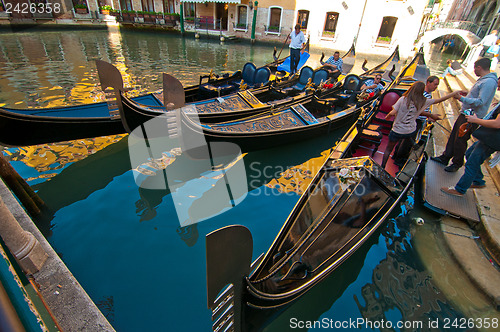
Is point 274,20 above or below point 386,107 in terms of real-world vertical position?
above

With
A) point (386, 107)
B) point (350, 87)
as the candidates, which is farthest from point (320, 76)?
point (386, 107)

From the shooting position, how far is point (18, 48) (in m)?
11.2

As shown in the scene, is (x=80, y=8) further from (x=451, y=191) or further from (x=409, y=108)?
(x=451, y=191)

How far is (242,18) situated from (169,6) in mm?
6282

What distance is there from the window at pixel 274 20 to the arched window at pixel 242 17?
1.68 m

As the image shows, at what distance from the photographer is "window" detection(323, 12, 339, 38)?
52.8 ft

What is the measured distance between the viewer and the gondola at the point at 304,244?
4.14 ft

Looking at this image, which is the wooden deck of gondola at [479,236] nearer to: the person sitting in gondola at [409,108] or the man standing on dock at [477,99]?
the man standing on dock at [477,99]

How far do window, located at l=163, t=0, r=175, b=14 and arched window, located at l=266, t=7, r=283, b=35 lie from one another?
8162mm

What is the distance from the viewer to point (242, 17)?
60.3 feet

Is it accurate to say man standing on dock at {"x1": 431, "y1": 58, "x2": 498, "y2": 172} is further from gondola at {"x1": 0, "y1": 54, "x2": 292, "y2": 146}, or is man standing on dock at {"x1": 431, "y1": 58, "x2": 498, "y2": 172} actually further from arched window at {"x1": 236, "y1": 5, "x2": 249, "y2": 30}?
arched window at {"x1": 236, "y1": 5, "x2": 249, "y2": 30}

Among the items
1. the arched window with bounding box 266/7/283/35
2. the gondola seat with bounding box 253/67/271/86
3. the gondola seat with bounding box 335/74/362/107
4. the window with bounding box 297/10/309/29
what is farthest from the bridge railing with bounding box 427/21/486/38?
the gondola seat with bounding box 253/67/271/86

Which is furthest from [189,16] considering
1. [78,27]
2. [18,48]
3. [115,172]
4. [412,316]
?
[412,316]

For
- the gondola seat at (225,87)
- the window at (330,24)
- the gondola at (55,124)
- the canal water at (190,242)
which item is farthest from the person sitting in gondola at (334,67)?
the window at (330,24)
